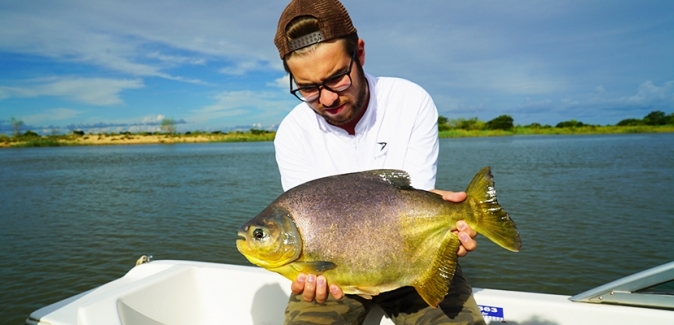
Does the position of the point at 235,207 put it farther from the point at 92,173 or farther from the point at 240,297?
the point at 92,173

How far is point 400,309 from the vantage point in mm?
3475

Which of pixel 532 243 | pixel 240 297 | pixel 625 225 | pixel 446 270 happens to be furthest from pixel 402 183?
pixel 625 225

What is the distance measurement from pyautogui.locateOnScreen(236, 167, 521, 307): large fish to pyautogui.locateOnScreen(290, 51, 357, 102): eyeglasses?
2.60 feet

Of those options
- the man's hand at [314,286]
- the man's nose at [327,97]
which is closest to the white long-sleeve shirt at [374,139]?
the man's nose at [327,97]

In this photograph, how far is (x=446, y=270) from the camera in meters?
2.65

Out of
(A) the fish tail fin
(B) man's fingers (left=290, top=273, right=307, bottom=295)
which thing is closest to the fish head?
(B) man's fingers (left=290, top=273, right=307, bottom=295)

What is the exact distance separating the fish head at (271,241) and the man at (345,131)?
184 millimetres

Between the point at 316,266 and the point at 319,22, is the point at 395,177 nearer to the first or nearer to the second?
the point at 316,266

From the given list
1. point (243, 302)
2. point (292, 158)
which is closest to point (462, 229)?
point (292, 158)

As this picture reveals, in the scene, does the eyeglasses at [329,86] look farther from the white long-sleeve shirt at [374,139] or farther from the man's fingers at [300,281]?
the man's fingers at [300,281]

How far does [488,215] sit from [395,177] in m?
0.58

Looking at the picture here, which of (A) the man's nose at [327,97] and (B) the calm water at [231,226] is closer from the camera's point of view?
(A) the man's nose at [327,97]

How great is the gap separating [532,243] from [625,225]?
3.19 meters

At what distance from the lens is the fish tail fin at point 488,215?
2557 mm
